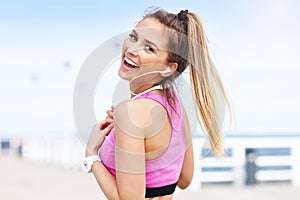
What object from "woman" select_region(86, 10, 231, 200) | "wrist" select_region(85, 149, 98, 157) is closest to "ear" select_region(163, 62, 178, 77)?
"woman" select_region(86, 10, 231, 200)

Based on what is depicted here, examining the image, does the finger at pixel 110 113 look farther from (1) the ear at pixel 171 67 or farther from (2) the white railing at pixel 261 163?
(2) the white railing at pixel 261 163

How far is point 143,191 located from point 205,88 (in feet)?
0.96

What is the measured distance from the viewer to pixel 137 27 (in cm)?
132

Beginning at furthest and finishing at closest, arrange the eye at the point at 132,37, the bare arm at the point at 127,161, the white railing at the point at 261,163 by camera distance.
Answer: the white railing at the point at 261,163 → the eye at the point at 132,37 → the bare arm at the point at 127,161

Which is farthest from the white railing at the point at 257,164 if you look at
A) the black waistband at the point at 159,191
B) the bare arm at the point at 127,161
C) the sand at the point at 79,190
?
the bare arm at the point at 127,161

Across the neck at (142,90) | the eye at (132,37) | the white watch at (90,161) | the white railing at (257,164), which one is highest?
the eye at (132,37)

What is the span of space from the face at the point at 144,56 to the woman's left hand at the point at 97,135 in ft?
0.39

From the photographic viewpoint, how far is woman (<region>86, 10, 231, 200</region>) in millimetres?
1225

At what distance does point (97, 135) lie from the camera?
4.31 ft

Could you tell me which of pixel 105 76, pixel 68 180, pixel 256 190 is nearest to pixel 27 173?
pixel 68 180

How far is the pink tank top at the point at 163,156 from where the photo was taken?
4.19 feet

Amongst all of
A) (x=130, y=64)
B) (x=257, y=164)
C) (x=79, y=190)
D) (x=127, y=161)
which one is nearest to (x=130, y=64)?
(x=130, y=64)

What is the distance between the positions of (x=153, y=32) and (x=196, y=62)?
0.13 meters

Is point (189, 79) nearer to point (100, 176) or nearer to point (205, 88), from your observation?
point (205, 88)
